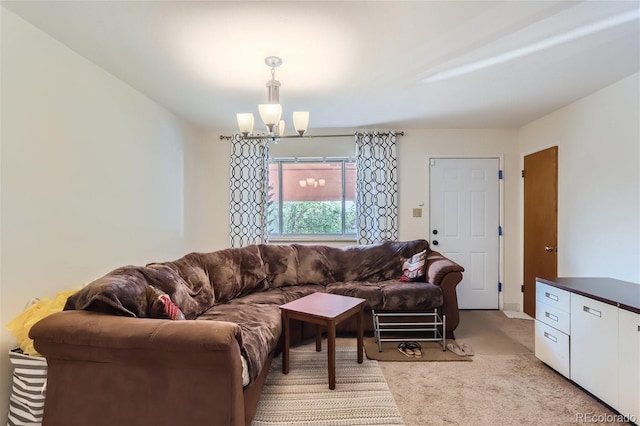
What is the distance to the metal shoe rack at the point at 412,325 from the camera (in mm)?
2906

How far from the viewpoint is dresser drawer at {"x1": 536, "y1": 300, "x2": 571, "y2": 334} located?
7.13 ft

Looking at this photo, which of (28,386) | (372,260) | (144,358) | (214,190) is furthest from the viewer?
(214,190)

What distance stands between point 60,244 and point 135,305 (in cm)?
77

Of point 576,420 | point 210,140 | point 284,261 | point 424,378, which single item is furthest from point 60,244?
point 576,420

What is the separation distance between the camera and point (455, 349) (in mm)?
2707

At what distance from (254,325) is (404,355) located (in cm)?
140

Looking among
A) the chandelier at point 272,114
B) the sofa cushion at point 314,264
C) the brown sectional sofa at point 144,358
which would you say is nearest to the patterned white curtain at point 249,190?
the sofa cushion at point 314,264

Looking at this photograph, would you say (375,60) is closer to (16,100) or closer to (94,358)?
(16,100)

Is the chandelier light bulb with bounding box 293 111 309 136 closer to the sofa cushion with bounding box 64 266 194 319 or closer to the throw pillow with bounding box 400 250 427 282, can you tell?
the sofa cushion with bounding box 64 266 194 319

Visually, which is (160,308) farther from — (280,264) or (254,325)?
(280,264)

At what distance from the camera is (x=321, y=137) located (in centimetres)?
404

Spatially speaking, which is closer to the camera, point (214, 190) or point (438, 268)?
point (438, 268)

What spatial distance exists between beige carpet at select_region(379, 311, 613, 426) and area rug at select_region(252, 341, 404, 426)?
13cm

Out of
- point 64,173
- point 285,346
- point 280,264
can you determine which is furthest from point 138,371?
point 280,264
